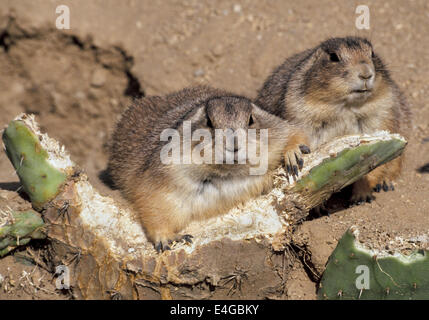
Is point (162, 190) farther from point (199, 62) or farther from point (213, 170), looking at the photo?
point (199, 62)

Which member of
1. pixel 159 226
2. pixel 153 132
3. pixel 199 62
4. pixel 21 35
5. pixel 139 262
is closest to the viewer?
pixel 139 262

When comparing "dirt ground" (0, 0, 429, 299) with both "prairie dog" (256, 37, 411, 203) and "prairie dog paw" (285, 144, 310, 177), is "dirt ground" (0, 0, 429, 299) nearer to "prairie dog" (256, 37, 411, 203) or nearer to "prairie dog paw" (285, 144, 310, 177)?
"prairie dog" (256, 37, 411, 203)

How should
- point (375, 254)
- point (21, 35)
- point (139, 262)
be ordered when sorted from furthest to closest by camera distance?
point (21, 35)
point (139, 262)
point (375, 254)

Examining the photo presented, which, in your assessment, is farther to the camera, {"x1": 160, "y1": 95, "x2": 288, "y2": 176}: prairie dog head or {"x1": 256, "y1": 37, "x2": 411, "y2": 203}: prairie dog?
{"x1": 256, "y1": 37, "x2": 411, "y2": 203}: prairie dog

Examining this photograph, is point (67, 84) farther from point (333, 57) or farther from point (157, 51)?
point (333, 57)

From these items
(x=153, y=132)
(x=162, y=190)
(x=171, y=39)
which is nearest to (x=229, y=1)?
(x=171, y=39)

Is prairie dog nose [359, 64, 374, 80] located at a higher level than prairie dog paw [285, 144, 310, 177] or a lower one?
higher

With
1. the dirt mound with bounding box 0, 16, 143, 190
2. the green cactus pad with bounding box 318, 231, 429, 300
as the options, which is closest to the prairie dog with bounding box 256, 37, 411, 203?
the green cactus pad with bounding box 318, 231, 429, 300
